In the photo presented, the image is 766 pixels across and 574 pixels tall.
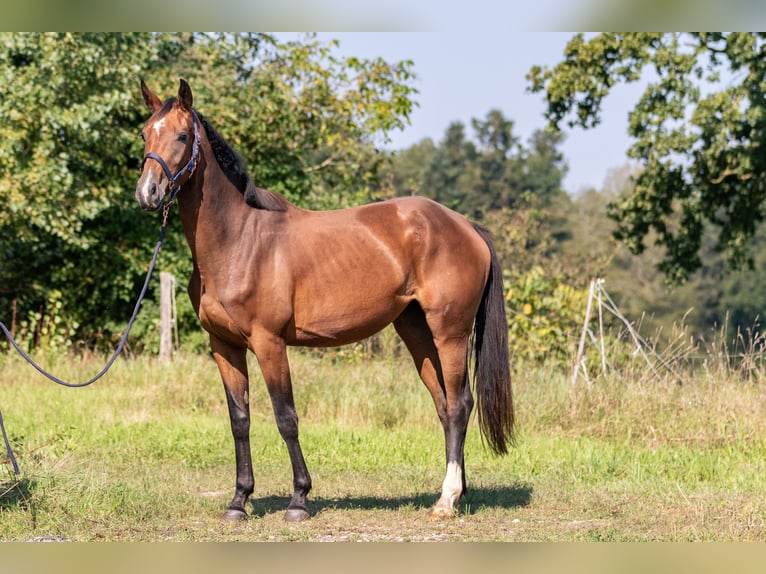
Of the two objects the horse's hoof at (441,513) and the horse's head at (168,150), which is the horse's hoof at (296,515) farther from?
the horse's head at (168,150)

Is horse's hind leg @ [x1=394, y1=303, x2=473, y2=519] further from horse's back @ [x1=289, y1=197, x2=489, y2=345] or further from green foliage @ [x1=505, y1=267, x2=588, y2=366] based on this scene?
green foliage @ [x1=505, y1=267, x2=588, y2=366]

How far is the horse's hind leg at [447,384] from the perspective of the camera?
6086 mm

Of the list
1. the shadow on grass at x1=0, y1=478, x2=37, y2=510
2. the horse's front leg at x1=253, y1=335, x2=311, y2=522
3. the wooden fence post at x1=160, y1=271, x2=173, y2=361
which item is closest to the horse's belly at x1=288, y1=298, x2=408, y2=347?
the horse's front leg at x1=253, y1=335, x2=311, y2=522

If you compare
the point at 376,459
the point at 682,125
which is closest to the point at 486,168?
the point at 682,125

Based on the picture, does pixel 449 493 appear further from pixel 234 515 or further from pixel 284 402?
pixel 234 515

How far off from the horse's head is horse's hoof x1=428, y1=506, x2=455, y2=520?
2654 millimetres

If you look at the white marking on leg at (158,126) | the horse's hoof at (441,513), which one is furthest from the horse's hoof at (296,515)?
→ the white marking on leg at (158,126)

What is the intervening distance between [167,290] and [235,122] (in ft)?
12.6

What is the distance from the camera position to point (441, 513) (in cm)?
591

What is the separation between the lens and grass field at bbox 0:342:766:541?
5.59 metres

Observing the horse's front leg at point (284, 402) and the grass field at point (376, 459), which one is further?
the horse's front leg at point (284, 402)

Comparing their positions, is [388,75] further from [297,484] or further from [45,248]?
[297,484]

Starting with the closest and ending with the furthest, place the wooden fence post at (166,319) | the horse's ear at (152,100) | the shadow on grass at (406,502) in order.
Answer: the horse's ear at (152,100), the shadow on grass at (406,502), the wooden fence post at (166,319)
